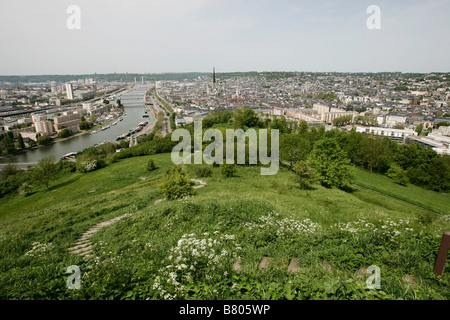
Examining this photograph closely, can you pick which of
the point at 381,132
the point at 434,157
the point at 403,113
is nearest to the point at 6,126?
the point at 434,157

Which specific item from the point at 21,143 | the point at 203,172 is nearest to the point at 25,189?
the point at 203,172

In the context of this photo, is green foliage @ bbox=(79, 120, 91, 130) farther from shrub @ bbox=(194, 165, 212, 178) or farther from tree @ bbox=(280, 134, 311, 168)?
tree @ bbox=(280, 134, 311, 168)

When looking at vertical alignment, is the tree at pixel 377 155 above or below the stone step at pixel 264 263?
below

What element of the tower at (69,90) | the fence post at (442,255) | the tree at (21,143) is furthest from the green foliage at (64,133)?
the tower at (69,90)

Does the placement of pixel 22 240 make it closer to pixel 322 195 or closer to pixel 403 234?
pixel 403 234

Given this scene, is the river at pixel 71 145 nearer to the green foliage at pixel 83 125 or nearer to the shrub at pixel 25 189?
the green foliage at pixel 83 125

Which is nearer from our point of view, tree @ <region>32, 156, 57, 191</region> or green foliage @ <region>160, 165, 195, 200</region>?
green foliage @ <region>160, 165, 195, 200</region>

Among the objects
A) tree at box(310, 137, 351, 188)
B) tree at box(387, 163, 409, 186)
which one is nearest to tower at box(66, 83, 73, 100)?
tree at box(310, 137, 351, 188)

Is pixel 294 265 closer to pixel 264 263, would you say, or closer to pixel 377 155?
pixel 264 263
